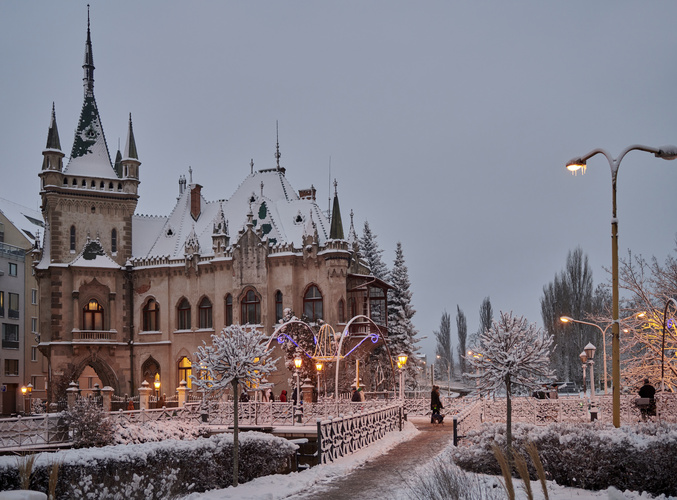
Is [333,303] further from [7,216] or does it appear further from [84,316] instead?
[7,216]

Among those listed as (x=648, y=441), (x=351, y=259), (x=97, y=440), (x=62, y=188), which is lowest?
(x=97, y=440)

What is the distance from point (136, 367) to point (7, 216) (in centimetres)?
2455

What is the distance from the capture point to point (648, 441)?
1414cm

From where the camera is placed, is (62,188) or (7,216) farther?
(7,216)

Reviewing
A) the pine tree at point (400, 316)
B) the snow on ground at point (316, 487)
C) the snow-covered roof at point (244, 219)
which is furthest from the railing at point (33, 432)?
the pine tree at point (400, 316)

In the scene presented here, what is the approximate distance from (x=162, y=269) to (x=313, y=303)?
1084 centimetres

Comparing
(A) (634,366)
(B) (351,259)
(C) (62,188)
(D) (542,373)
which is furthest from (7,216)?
(D) (542,373)

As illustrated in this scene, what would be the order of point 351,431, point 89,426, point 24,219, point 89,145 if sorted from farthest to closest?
point 24,219, point 89,145, point 89,426, point 351,431

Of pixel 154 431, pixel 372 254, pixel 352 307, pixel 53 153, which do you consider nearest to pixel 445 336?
pixel 372 254

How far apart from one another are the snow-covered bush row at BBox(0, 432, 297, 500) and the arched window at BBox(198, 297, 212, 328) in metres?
27.3

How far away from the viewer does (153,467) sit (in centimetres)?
1661

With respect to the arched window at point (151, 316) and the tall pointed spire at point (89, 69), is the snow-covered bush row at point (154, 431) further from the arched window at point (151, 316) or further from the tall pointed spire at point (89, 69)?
the tall pointed spire at point (89, 69)

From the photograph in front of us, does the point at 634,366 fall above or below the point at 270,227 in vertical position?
below

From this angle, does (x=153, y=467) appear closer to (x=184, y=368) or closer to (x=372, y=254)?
(x=184, y=368)
